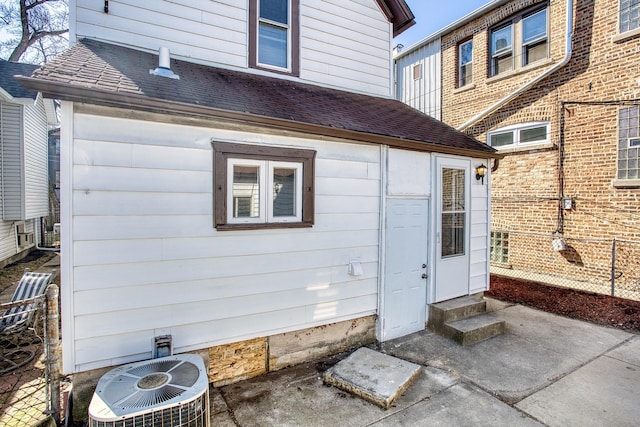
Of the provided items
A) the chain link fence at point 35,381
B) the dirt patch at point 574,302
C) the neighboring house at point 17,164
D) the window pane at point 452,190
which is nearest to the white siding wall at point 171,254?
the chain link fence at point 35,381

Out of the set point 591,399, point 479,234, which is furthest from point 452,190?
point 591,399

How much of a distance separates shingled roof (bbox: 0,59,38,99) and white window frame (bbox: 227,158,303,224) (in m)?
9.49

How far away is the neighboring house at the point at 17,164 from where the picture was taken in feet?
31.8

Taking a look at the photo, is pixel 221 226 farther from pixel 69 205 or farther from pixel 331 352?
pixel 331 352

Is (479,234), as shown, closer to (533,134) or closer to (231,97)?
(533,134)

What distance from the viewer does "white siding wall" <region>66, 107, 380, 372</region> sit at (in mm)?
3096

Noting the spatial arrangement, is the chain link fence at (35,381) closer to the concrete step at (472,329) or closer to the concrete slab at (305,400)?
the concrete slab at (305,400)

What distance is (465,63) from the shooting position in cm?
1034

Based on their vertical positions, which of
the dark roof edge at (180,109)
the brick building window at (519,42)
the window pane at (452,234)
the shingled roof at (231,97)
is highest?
the brick building window at (519,42)

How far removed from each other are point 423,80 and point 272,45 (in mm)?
7866

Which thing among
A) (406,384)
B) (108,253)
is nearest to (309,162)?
(108,253)

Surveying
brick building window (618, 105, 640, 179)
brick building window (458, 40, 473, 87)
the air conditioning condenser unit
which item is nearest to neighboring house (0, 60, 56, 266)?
the air conditioning condenser unit

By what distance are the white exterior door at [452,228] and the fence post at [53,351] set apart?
16.3 ft

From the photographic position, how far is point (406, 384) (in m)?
3.69
